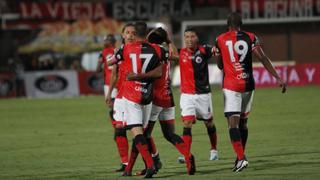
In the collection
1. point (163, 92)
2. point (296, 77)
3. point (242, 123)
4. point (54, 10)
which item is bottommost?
point (296, 77)

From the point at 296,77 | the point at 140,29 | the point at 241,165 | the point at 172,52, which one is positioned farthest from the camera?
the point at 296,77

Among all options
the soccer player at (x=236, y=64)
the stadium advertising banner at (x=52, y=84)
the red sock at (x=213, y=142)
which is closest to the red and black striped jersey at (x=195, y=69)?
the red sock at (x=213, y=142)

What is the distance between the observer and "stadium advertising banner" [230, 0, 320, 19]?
46.6 m

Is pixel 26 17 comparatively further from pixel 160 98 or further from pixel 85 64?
pixel 160 98

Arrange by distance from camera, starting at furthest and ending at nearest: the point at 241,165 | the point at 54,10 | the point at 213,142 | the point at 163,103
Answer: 1. the point at 54,10
2. the point at 213,142
3. the point at 163,103
4. the point at 241,165

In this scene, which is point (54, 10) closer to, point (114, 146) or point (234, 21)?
point (114, 146)

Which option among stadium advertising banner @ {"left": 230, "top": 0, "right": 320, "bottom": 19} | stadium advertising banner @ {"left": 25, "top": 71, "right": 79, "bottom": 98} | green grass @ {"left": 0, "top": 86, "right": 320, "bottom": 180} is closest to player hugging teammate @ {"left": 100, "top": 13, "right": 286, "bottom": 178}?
green grass @ {"left": 0, "top": 86, "right": 320, "bottom": 180}

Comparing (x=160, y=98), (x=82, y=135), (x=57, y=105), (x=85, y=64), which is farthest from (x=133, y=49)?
(x=85, y=64)

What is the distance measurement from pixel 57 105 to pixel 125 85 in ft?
65.7

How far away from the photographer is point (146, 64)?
12.6 m

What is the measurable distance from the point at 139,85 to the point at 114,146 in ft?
19.1

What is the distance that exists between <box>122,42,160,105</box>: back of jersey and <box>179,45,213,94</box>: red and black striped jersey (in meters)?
2.64

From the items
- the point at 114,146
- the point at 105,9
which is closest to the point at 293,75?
the point at 105,9

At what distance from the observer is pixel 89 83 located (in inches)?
1513
